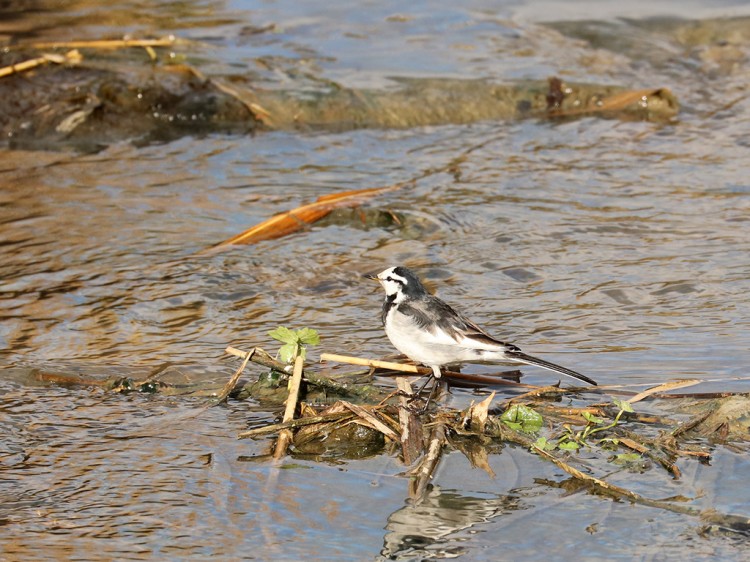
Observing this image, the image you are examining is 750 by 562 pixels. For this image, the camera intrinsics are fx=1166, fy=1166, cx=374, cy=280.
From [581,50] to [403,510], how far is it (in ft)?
30.4

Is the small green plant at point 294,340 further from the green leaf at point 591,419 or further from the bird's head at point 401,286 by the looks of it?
the green leaf at point 591,419

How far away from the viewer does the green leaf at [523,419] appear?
5.02 meters

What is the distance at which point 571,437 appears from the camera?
491cm

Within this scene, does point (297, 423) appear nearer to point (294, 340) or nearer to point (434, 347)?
point (294, 340)

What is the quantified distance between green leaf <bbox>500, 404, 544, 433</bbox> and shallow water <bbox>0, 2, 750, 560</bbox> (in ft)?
0.67

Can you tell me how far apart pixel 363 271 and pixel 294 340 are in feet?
7.74

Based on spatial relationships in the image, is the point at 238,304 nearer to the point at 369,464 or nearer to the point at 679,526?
the point at 369,464

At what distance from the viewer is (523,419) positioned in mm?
5043

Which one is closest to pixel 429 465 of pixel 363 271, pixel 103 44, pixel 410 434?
pixel 410 434

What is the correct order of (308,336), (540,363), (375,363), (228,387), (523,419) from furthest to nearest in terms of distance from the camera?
1. (375,363)
2. (228,387)
3. (308,336)
4. (540,363)
5. (523,419)

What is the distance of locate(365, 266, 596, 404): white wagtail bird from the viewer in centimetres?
525

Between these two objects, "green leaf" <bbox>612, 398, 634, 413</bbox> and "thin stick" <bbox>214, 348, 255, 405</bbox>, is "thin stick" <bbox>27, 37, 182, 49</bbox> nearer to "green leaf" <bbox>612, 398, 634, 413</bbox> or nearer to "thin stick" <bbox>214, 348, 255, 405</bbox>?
"thin stick" <bbox>214, 348, 255, 405</bbox>

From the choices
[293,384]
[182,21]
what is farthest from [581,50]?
[293,384]

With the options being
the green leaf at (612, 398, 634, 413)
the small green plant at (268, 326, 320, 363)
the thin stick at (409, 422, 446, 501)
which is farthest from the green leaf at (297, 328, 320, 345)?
the green leaf at (612, 398, 634, 413)
